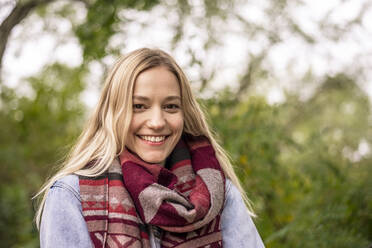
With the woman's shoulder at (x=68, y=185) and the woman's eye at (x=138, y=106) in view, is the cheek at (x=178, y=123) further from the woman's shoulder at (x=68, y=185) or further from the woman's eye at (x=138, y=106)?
the woman's shoulder at (x=68, y=185)

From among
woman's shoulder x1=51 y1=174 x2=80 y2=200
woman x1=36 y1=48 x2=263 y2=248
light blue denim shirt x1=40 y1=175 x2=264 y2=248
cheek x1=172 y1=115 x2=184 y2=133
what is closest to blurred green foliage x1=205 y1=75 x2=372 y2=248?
woman x1=36 y1=48 x2=263 y2=248

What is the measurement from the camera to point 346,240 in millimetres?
3592

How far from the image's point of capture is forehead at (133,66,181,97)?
2.11 meters

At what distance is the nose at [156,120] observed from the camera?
2.10 metres

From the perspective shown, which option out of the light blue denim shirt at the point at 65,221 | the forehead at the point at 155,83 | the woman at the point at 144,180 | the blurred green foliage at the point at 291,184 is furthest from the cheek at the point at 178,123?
the blurred green foliage at the point at 291,184

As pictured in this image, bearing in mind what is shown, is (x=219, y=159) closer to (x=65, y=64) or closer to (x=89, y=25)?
(x=89, y=25)

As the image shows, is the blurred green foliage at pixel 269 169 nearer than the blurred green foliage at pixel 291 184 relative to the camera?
No

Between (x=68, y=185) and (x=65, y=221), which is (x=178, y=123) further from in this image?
(x=65, y=221)

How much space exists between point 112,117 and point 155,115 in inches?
8.2

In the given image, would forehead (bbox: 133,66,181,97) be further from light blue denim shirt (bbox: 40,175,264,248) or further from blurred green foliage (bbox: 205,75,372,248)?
blurred green foliage (bbox: 205,75,372,248)

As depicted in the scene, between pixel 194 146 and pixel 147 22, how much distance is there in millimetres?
1947

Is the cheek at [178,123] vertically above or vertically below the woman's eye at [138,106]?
below

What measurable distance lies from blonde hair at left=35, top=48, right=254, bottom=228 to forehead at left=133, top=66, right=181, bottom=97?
2 cm

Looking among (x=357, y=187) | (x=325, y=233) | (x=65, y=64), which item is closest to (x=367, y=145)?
(x=357, y=187)
